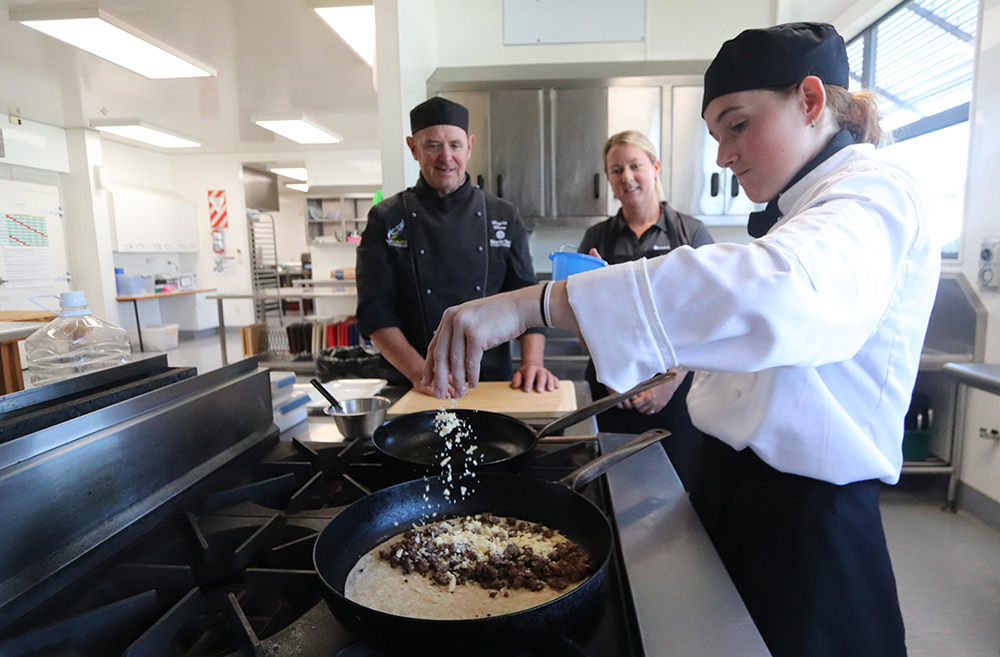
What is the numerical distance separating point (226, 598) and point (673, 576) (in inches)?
20.8

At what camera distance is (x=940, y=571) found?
96.1 inches

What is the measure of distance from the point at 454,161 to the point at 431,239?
30cm

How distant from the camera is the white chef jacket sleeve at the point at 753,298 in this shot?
63 centimetres

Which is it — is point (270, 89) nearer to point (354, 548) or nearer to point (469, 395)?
point (469, 395)

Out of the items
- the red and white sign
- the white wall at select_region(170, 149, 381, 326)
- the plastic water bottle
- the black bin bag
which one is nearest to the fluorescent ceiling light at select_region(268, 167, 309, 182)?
the white wall at select_region(170, 149, 381, 326)

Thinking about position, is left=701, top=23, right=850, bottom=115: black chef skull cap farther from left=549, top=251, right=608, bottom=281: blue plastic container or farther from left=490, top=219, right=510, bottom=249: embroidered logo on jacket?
left=490, top=219, right=510, bottom=249: embroidered logo on jacket

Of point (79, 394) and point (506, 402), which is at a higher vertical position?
point (79, 394)

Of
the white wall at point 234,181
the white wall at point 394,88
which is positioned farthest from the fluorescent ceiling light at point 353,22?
the white wall at point 234,181

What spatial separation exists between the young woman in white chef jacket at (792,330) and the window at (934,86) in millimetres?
2746

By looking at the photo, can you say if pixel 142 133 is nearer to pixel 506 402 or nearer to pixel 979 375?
pixel 506 402

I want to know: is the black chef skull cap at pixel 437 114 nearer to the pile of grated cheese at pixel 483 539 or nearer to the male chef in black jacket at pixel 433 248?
the male chef in black jacket at pixel 433 248

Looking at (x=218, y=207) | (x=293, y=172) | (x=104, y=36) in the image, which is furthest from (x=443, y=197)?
(x=293, y=172)

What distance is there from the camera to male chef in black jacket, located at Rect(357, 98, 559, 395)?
2.04m

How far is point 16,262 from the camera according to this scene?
725cm
